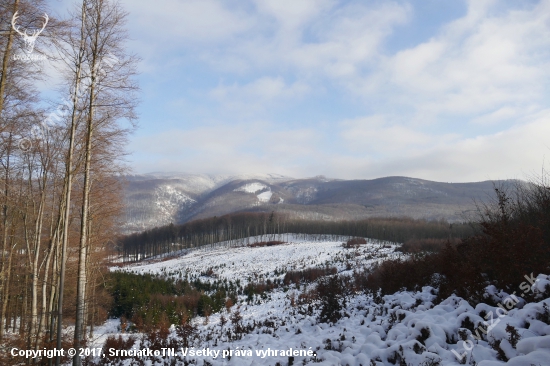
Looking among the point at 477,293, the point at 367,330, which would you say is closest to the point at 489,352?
the point at 477,293

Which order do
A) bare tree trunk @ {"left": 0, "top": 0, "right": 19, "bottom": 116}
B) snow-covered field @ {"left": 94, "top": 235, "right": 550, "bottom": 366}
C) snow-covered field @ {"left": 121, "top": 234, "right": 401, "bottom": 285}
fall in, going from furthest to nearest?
snow-covered field @ {"left": 121, "top": 234, "right": 401, "bottom": 285} → bare tree trunk @ {"left": 0, "top": 0, "right": 19, "bottom": 116} → snow-covered field @ {"left": 94, "top": 235, "right": 550, "bottom": 366}

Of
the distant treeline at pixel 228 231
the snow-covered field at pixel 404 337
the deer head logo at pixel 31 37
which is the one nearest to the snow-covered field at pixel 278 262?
the snow-covered field at pixel 404 337

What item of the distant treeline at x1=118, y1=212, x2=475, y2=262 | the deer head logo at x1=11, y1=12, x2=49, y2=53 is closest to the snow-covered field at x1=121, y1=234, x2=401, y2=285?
the deer head logo at x1=11, y1=12, x2=49, y2=53

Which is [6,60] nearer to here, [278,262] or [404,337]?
[404,337]

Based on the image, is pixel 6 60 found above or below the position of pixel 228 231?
above

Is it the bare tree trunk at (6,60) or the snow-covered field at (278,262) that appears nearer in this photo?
the bare tree trunk at (6,60)

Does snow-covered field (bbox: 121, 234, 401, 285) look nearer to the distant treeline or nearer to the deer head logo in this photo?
the deer head logo

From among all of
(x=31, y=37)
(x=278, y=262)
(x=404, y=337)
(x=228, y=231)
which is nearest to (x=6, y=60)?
(x=31, y=37)

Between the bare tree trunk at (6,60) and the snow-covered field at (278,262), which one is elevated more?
the bare tree trunk at (6,60)

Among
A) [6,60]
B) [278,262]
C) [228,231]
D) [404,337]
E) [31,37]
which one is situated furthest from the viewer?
[228,231]

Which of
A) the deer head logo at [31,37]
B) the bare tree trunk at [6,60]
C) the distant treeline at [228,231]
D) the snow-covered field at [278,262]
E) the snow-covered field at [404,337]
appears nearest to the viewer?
the snow-covered field at [404,337]

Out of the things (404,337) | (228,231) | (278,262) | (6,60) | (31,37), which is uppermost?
(31,37)

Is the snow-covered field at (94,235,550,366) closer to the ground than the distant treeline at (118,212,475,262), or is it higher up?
higher up

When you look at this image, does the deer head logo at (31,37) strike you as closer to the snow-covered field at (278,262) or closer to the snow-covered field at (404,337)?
the snow-covered field at (404,337)
